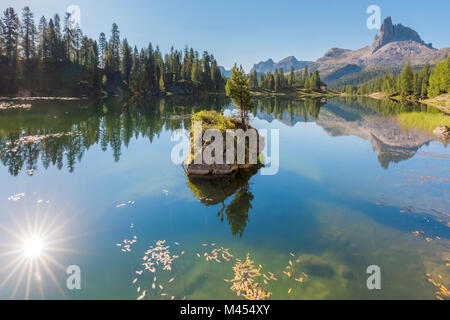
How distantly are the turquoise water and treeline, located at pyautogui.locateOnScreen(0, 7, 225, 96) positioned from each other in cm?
10187

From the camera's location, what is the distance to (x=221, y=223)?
17.1m

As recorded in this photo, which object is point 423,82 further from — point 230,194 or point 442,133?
point 230,194

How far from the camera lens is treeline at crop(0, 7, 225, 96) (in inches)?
4213

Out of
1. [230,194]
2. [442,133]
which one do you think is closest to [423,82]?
[442,133]

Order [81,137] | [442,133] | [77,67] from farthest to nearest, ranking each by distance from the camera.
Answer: [77,67], [442,133], [81,137]

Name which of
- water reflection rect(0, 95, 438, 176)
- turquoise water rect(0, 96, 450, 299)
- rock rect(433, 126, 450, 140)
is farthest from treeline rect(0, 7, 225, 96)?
rock rect(433, 126, 450, 140)

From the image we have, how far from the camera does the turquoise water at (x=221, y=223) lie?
11664 mm

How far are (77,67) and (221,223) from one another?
147m

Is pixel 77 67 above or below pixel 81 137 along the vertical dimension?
above

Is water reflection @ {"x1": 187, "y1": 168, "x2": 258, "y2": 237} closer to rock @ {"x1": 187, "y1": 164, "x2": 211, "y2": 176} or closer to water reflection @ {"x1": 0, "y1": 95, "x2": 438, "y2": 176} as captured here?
rock @ {"x1": 187, "y1": 164, "x2": 211, "y2": 176}
